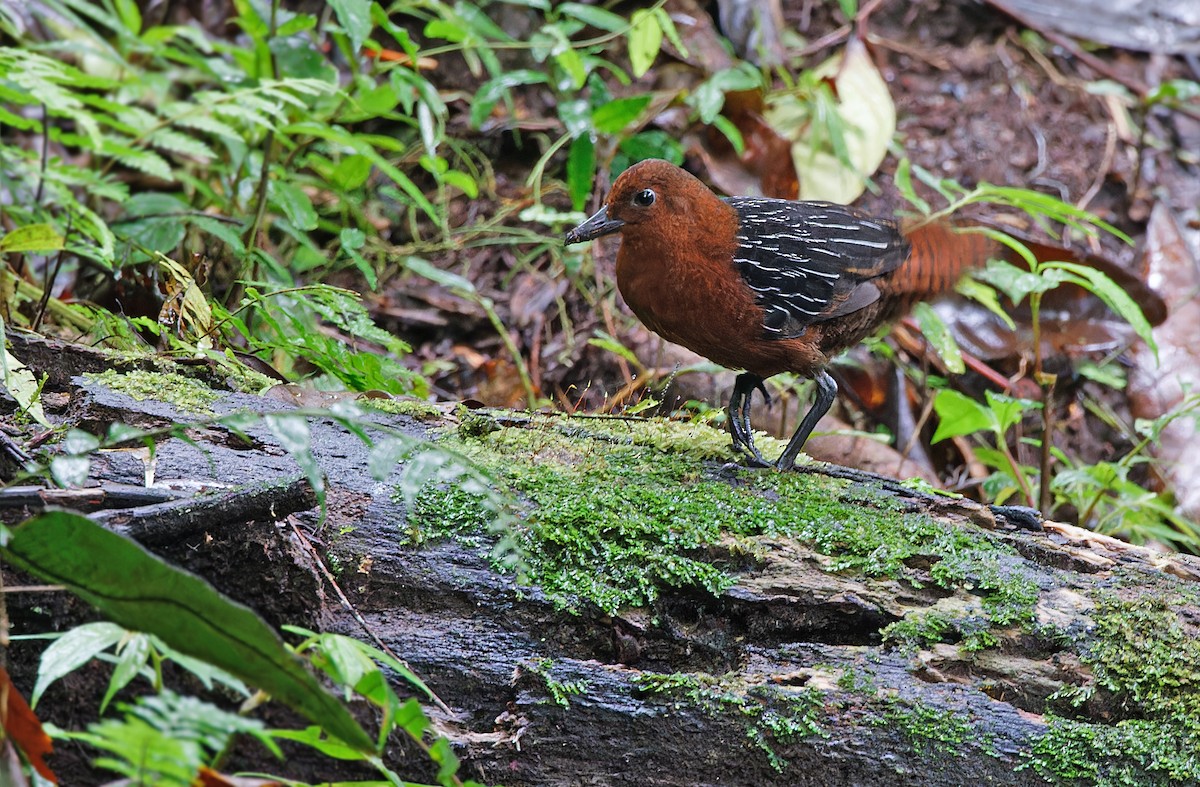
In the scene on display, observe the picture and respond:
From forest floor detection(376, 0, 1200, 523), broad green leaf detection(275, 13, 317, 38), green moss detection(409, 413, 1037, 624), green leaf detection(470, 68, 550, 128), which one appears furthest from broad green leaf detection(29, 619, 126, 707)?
green leaf detection(470, 68, 550, 128)

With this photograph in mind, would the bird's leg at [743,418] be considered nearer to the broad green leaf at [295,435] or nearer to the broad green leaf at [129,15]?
the broad green leaf at [295,435]

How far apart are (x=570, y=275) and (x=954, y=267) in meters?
2.41

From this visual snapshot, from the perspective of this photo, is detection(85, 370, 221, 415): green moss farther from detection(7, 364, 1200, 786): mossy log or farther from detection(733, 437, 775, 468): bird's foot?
detection(733, 437, 775, 468): bird's foot

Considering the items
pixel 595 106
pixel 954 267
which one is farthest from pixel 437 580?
pixel 595 106

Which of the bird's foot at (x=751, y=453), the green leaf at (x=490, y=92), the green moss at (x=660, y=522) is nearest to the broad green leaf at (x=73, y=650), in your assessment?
the green moss at (x=660, y=522)

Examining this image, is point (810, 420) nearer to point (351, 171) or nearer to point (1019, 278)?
point (1019, 278)

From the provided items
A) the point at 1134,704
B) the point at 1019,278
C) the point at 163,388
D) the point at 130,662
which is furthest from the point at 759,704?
the point at 1019,278

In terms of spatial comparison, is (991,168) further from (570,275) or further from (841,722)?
(841,722)

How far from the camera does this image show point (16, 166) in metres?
4.45

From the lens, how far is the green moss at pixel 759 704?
7.52ft

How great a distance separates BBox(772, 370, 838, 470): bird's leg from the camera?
327cm

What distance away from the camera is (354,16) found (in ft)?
12.5

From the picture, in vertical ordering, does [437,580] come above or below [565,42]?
below

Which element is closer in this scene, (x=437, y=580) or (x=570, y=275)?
(x=437, y=580)
